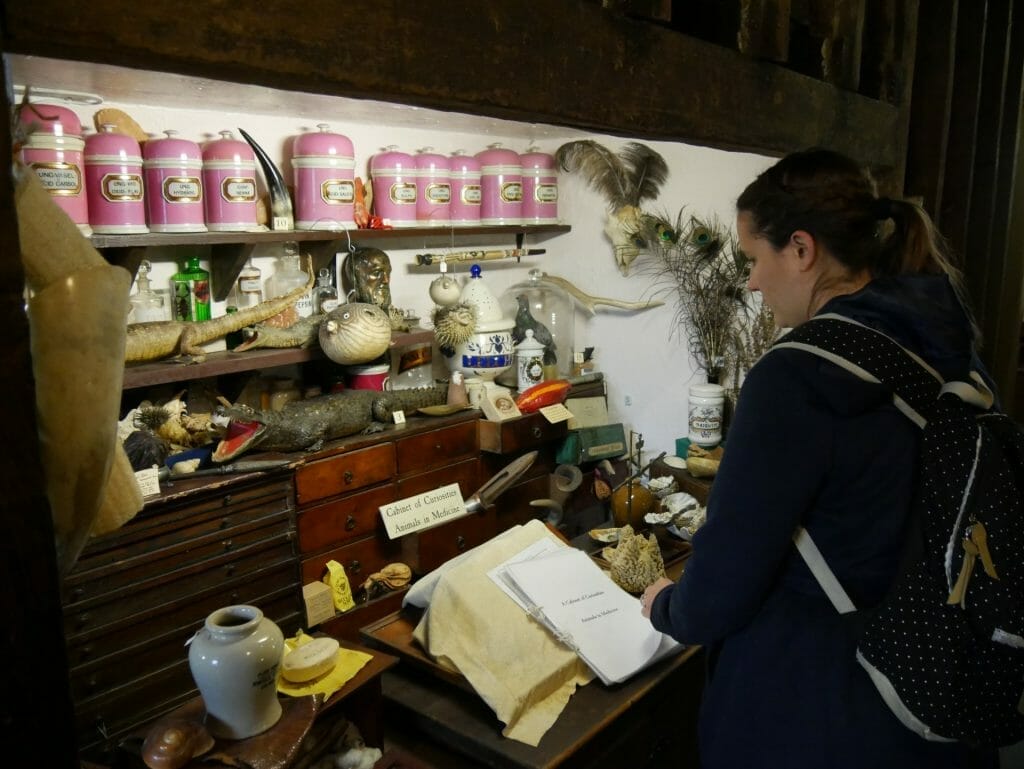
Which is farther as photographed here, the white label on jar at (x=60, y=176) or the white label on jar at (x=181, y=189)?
the white label on jar at (x=181, y=189)

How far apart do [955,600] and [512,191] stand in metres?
2.92

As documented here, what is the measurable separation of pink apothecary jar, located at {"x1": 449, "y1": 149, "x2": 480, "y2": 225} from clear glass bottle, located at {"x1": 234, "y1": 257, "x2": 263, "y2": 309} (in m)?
0.92

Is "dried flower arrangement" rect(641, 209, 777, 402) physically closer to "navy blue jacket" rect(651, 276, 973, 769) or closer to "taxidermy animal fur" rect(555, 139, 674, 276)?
"taxidermy animal fur" rect(555, 139, 674, 276)

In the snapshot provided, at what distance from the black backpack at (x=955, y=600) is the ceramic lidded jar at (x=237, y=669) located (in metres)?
0.85

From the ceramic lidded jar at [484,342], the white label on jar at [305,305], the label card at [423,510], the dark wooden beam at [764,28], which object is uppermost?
the dark wooden beam at [764,28]

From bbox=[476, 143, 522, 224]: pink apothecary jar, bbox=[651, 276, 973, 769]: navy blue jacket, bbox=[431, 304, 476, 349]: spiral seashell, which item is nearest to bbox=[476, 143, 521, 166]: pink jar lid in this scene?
bbox=[476, 143, 522, 224]: pink apothecary jar

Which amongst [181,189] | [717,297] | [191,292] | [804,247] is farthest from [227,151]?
[717,297]

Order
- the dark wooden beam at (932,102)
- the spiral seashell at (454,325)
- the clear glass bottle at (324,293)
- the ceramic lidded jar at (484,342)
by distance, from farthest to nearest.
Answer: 1. the ceramic lidded jar at (484,342)
2. the spiral seashell at (454,325)
3. the clear glass bottle at (324,293)
4. the dark wooden beam at (932,102)

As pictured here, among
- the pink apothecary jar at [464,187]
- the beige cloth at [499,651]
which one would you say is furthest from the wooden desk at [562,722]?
the pink apothecary jar at [464,187]

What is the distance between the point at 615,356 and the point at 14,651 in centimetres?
A: 363

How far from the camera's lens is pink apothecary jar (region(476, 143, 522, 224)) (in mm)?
3631

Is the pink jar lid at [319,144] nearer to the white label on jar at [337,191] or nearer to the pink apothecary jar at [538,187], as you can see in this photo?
the white label on jar at [337,191]

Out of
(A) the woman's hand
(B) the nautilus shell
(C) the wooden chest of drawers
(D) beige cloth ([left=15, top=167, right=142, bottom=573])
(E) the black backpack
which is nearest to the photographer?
(D) beige cloth ([left=15, top=167, right=142, bottom=573])

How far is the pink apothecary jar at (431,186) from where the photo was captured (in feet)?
11.0
